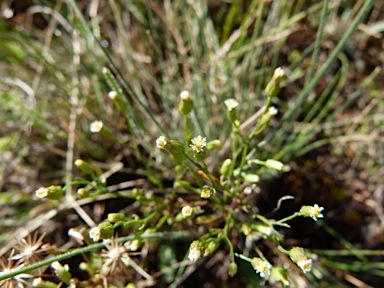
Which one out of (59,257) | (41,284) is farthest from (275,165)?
(41,284)

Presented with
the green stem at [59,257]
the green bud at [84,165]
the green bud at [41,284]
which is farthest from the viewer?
the green bud at [84,165]

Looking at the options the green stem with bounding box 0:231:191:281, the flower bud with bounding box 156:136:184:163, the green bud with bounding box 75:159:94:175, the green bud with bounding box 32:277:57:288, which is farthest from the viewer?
the green bud with bounding box 75:159:94:175

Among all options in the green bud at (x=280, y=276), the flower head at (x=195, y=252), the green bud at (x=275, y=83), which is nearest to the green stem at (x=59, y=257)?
the flower head at (x=195, y=252)

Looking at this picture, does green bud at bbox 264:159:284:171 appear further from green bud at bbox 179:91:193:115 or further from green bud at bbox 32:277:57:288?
green bud at bbox 32:277:57:288

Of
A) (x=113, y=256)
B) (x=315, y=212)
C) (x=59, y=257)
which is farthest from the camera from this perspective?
(x=113, y=256)

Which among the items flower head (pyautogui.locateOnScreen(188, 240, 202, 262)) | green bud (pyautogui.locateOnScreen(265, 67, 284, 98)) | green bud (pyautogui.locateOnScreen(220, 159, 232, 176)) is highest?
green bud (pyautogui.locateOnScreen(265, 67, 284, 98))

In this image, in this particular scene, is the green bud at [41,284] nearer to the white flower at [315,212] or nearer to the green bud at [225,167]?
the green bud at [225,167]

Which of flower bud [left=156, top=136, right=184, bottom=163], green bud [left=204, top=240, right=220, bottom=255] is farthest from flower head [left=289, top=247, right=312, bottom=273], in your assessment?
flower bud [left=156, top=136, right=184, bottom=163]

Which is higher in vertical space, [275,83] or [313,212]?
[275,83]

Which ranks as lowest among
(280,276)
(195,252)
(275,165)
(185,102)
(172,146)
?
(280,276)

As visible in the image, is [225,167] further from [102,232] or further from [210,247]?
[102,232]

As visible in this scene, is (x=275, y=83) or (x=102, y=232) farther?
(x=275, y=83)

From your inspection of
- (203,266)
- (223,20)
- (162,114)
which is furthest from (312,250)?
(223,20)
